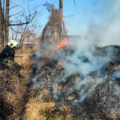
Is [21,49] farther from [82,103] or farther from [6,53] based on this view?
[82,103]

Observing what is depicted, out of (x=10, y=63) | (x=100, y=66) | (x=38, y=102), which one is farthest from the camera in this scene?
(x=100, y=66)

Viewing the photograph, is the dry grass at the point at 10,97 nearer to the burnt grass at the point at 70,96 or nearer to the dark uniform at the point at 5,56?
the burnt grass at the point at 70,96

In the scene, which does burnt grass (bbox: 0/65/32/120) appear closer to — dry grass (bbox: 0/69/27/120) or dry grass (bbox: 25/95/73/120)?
dry grass (bbox: 0/69/27/120)

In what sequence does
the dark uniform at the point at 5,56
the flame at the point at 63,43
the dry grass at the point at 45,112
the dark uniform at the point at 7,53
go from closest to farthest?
the dry grass at the point at 45,112, the dark uniform at the point at 5,56, the dark uniform at the point at 7,53, the flame at the point at 63,43

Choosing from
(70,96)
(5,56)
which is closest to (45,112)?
(70,96)

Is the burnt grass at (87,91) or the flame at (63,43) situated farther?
the flame at (63,43)

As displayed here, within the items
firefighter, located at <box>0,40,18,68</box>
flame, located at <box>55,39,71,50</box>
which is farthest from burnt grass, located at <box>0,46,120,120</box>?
flame, located at <box>55,39,71,50</box>

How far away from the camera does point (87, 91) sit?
5508mm

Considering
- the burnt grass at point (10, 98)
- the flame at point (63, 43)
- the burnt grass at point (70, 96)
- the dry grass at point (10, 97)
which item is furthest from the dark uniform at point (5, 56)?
the flame at point (63, 43)

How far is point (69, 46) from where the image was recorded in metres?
10.1

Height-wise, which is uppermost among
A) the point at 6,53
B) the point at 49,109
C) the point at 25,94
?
the point at 6,53

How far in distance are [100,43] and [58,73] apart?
5.38m

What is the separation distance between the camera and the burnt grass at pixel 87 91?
462 cm

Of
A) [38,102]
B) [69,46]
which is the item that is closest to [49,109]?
[38,102]
